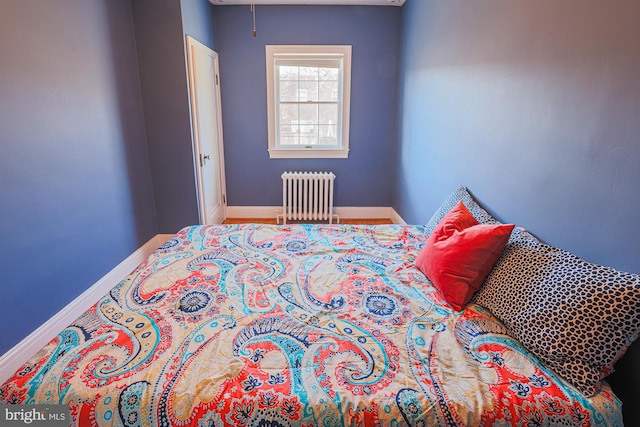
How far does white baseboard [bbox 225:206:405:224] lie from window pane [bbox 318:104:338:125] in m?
1.12

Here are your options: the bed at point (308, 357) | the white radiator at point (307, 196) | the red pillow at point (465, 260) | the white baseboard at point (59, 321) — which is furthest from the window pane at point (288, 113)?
the red pillow at point (465, 260)

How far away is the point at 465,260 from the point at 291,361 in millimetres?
917

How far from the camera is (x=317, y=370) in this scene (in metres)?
1.15

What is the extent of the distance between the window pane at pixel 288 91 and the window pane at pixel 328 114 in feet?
1.13

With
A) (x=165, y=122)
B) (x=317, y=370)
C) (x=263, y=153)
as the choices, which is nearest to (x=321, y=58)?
(x=263, y=153)

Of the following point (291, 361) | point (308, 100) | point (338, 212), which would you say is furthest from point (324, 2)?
point (291, 361)

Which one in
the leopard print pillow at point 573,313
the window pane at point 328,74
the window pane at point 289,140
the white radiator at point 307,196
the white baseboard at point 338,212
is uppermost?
the window pane at point 328,74

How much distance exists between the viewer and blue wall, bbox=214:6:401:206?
399 centimetres

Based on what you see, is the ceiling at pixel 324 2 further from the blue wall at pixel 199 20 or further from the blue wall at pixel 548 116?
the blue wall at pixel 548 116

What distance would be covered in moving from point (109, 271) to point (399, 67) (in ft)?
12.1

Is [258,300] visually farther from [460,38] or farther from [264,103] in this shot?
[264,103]

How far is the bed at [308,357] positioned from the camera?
102 centimetres

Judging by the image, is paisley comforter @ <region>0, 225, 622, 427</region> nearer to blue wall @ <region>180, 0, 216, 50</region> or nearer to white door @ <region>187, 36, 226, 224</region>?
white door @ <region>187, 36, 226, 224</region>

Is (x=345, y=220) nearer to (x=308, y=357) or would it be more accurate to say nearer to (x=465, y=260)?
(x=465, y=260)
